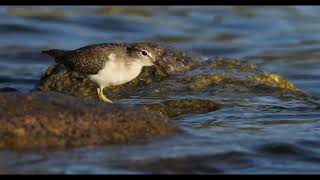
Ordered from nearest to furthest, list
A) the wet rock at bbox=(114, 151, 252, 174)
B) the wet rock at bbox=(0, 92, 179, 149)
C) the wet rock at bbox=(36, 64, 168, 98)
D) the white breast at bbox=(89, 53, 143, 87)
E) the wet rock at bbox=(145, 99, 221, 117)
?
the wet rock at bbox=(114, 151, 252, 174) → the wet rock at bbox=(0, 92, 179, 149) → the wet rock at bbox=(145, 99, 221, 117) → the white breast at bbox=(89, 53, 143, 87) → the wet rock at bbox=(36, 64, 168, 98)

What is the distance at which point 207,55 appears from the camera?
16.4 metres

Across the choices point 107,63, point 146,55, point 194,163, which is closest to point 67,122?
point 194,163

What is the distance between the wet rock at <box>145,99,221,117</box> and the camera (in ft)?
34.0

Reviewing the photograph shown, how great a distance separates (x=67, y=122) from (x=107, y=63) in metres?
2.70

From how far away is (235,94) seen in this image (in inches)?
447

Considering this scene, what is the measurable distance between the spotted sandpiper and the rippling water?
1.15 metres

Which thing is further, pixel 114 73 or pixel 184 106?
pixel 114 73

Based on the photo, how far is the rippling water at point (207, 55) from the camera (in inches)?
306

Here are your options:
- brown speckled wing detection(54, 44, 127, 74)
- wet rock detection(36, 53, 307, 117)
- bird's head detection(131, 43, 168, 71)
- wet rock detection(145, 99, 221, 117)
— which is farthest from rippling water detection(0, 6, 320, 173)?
brown speckled wing detection(54, 44, 127, 74)

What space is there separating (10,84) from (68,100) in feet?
16.7

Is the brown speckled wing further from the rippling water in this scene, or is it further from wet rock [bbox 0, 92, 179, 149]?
wet rock [bbox 0, 92, 179, 149]

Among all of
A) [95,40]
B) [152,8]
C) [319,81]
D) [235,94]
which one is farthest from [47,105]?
[152,8]

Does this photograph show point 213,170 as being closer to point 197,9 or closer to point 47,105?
point 47,105

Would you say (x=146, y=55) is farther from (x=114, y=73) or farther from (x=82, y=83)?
(x=82, y=83)
